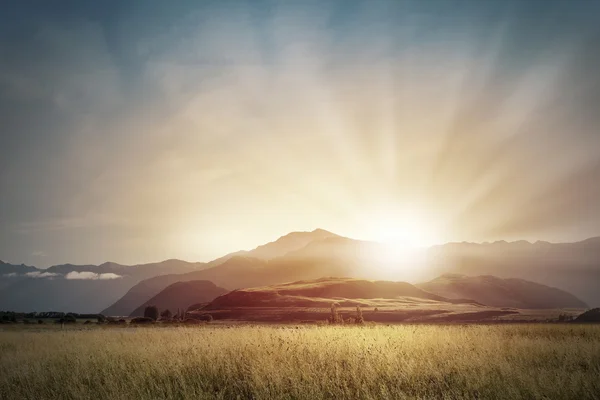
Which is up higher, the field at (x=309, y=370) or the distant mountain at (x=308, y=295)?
the distant mountain at (x=308, y=295)

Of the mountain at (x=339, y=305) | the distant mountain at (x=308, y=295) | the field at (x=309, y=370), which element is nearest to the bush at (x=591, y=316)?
the mountain at (x=339, y=305)

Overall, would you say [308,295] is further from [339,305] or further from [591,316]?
[591,316]

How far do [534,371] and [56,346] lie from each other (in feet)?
62.3

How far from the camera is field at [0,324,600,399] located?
11.5m

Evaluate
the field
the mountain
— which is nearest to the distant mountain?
the mountain

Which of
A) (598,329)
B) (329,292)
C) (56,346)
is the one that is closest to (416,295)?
(329,292)

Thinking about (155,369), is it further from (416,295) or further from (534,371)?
(416,295)

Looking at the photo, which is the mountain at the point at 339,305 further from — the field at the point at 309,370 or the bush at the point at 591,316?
the field at the point at 309,370

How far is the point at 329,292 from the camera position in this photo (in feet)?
623

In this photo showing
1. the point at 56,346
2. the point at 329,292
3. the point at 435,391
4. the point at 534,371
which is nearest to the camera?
the point at 435,391

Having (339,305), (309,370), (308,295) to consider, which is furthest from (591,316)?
(308,295)

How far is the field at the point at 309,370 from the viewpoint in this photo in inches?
455

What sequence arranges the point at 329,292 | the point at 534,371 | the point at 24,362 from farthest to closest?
the point at 329,292
the point at 24,362
the point at 534,371

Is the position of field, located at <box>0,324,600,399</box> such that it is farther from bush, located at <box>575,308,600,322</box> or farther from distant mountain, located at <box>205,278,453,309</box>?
distant mountain, located at <box>205,278,453,309</box>
